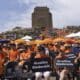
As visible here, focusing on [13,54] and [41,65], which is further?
[13,54]

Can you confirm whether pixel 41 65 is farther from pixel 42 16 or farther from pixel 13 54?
pixel 42 16

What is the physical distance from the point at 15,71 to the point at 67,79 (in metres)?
1.86

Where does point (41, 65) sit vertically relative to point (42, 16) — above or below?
above

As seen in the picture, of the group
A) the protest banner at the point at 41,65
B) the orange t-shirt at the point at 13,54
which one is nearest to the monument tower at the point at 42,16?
the orange t-shirt at the point at 13,54

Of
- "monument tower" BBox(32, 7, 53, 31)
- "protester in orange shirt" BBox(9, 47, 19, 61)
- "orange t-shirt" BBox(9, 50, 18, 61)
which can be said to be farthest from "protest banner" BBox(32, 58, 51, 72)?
"monument tower" BBox(32, 7, 53, 31)

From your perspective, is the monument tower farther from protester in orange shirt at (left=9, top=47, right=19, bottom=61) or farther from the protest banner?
the protest banner

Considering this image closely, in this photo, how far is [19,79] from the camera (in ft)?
58.0

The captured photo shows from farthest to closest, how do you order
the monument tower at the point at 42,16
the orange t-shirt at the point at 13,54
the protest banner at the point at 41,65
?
the monument tower at the point at 42,16 < the orange t-shirt at the point at 13,54 < the protest banner at the point at 41,65

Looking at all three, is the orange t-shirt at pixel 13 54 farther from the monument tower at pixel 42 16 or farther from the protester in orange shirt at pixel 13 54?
the monument tower at pixel 42 16

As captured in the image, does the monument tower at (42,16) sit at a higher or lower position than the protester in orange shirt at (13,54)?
lower

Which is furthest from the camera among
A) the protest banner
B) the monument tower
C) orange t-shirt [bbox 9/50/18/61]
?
the monument tower

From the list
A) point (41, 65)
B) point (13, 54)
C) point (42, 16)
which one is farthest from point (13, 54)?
point (42, 16)

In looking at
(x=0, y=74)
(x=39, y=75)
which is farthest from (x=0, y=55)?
(x=39, y=75)

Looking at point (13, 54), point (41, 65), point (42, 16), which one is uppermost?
point (41, 65)
